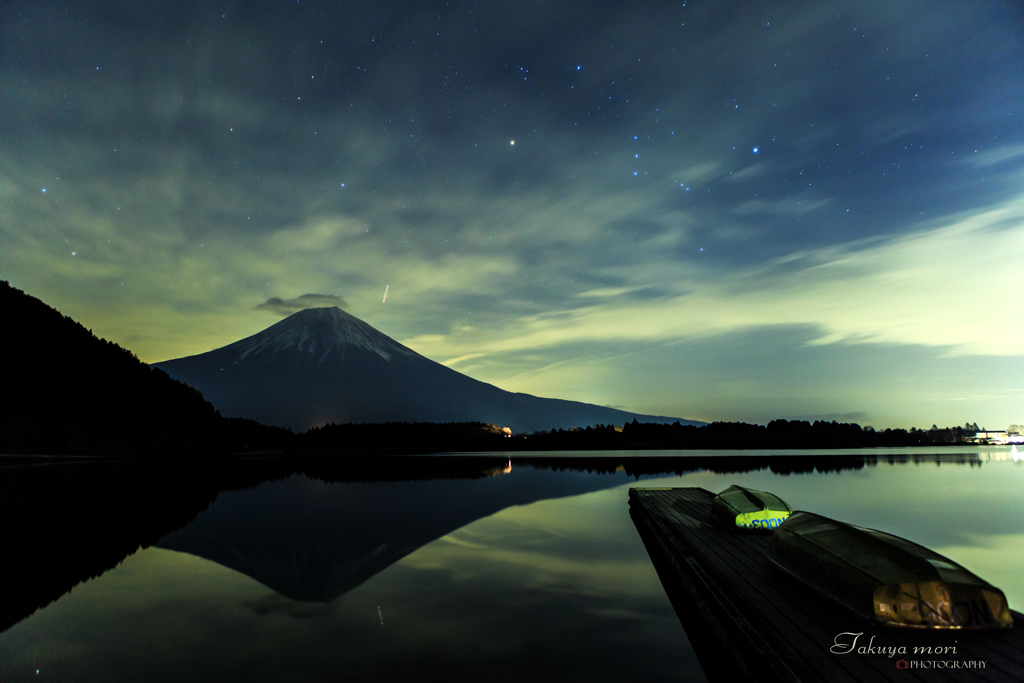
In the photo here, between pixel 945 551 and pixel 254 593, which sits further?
pixel 945 551

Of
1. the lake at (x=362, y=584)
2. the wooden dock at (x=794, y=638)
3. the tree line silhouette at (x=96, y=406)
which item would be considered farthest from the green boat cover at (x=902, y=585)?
the tree line silhouette at (x=96, y=406)

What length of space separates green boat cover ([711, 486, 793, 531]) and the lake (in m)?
3.07

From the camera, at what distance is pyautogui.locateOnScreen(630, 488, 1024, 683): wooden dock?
246 inches

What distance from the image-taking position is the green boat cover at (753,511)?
47.6 feet

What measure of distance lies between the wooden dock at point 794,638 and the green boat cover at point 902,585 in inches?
7.6

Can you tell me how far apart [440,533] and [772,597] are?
13.8 m

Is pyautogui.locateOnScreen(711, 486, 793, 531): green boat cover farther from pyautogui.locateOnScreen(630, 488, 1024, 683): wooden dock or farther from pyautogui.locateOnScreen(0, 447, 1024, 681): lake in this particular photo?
pyautogui.locateOnScreen(0, 447, 1024, 681): lake

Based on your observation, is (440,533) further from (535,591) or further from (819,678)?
(819,678)

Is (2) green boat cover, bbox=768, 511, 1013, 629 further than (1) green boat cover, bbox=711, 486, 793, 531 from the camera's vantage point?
No

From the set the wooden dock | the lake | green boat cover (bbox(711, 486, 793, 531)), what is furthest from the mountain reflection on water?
green boat cover (bbox(711, 486, 793, 531))

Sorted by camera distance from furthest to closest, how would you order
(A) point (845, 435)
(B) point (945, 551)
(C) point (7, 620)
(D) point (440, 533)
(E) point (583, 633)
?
(A) point (845, 435), (D) point (440, 533), (B) point (945, 551), (C) point (7, 620), (E) point (583, 633)

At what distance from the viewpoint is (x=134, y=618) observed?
432 inches

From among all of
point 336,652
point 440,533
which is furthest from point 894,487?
point 336,652

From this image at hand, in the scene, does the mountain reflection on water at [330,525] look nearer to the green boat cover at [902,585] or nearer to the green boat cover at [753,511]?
the green boat cover at [753,511]
